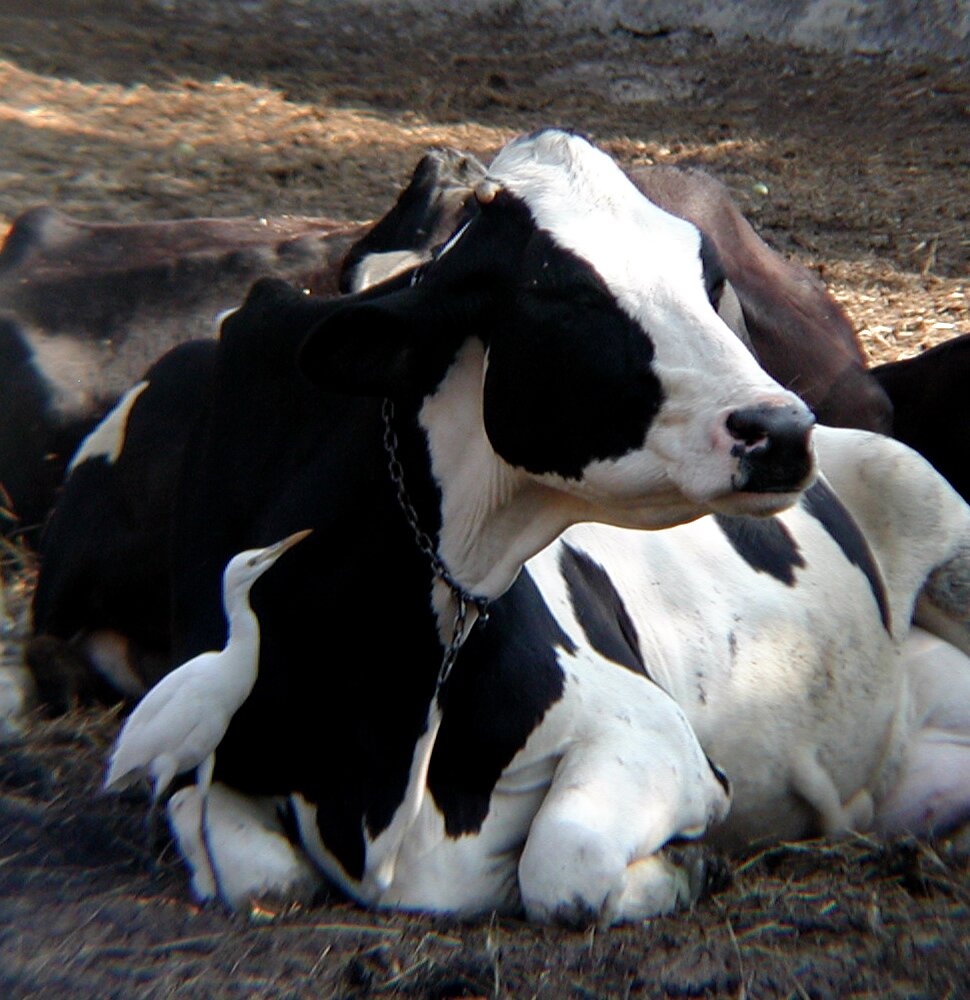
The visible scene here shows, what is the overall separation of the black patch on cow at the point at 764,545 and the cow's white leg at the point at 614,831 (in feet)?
2.79

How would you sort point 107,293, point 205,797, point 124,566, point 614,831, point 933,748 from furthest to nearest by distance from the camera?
point 107,293, point 933,748, point 124,566, point 205,797, point 614,831

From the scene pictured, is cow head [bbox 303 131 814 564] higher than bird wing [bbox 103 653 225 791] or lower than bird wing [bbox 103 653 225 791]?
higher

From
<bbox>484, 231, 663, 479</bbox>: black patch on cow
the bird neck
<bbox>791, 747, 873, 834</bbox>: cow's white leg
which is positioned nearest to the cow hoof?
the bird neck

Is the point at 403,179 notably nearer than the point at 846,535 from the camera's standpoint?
No

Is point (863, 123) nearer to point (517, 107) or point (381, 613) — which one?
point (517, 107)

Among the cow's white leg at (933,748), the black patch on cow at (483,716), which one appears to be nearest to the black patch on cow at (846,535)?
the cow's white leg at (933,748)

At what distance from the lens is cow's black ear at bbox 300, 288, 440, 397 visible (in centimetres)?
288

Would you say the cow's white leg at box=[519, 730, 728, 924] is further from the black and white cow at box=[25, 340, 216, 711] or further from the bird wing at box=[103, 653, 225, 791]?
the black and white cow at box=[25, 340, 216, 711]

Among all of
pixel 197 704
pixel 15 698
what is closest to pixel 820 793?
pixel 197 704

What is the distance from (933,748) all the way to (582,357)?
2.11 metres

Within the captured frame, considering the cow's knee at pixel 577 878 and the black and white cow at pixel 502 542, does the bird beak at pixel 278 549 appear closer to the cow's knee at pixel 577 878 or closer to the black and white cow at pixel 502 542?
the black and white cow at pixel 502 542

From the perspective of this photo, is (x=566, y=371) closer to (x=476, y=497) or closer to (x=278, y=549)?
(x=476, y=497)

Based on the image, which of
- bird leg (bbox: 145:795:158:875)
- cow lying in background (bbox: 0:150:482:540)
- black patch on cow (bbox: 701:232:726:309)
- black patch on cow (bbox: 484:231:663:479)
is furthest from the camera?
cow lying in background (bbox: 0:150:482:540)

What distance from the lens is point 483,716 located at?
3180mm
